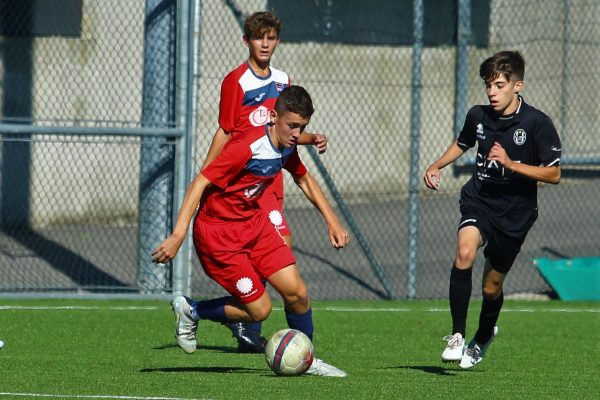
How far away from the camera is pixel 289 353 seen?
6.91m

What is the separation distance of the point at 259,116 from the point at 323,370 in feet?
6.52

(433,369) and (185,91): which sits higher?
(185,91)

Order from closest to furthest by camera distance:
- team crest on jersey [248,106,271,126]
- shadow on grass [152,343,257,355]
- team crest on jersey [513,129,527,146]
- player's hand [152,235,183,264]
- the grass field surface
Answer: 1. player's hand [152,235,183,264]
2. the grass field surface
3. team crest on jersey [513,129,527,146]
4. team crest on jersey [248,106,271,126]
5. shadow on grass [152,343,257,355]

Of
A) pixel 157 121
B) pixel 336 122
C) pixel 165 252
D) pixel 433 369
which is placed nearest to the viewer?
pixel 165 252

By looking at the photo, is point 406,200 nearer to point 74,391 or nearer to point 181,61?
point 181,61

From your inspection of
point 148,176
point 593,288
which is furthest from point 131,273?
point 593,288

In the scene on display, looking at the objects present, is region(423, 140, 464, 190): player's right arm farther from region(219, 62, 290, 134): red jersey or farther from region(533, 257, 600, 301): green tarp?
region(533, 257, 600, 301): green tarp

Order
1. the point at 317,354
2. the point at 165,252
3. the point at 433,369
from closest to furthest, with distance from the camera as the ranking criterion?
the point at 165,252, the point at 433,369, the point at 317,354

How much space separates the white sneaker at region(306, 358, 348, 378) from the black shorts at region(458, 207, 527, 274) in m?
1.13

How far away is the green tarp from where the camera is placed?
12.3 metres

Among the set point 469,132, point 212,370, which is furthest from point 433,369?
point 469,132

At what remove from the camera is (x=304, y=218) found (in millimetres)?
15992

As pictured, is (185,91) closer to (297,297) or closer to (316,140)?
(316,140)

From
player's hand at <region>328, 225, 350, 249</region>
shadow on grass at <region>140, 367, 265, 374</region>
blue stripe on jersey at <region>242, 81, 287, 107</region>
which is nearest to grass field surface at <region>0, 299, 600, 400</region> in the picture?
shadow on grass at <region>140, 367, 265, 374</region>
